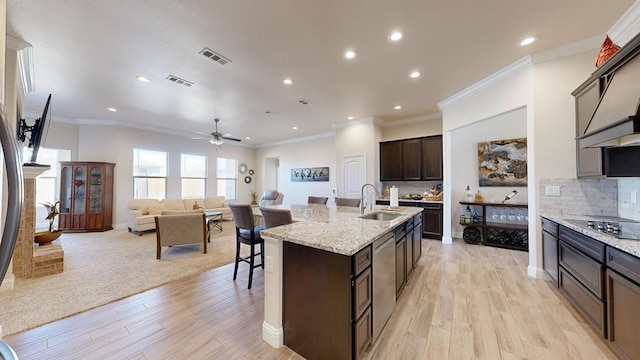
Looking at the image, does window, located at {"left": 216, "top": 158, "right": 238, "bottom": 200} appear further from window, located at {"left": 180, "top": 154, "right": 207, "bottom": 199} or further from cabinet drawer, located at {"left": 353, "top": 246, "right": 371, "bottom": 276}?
cabinet drawer, located at {"left": 353, "top": 246, "right": 371, "bottom": 276}

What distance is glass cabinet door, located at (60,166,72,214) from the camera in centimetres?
587

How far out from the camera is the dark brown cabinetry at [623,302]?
1.59 metres

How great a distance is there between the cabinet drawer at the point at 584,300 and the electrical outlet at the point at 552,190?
95cm

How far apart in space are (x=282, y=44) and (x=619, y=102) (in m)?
3.19

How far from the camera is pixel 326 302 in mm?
1684

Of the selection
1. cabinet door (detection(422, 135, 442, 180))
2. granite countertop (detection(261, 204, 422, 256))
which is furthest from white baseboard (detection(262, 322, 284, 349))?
cabinet door (detection(422, 135, 442, 180))

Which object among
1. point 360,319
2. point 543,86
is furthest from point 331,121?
point 360,319

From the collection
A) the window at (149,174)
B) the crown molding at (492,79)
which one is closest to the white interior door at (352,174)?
the crown molding at (492,79)

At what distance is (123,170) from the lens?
652cm

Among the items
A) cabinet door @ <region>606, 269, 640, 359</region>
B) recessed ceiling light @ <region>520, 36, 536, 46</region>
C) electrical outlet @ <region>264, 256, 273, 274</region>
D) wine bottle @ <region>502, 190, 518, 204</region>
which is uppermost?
recessed ceiling light @ <region>520, 36, 536, 46</region>

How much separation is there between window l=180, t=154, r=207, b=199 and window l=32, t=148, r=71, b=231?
9.02 ft

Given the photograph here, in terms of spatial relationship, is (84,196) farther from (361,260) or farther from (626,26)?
(626,26)

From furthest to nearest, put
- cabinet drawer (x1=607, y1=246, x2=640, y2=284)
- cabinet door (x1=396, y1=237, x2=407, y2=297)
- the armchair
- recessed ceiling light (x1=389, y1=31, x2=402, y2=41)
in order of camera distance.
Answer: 1. the armchair
2. recessed ceiling light (x1=389, y1=31, x2=402, y2=41)
3. cabinet door (x1=396, y1=237, x2=407, y2=297)
4. cabinet drawer (x1=607, y1=246, x2=640, y2=284)

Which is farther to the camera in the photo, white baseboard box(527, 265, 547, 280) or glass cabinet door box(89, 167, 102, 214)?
glass cabinet door box(89, 167, 102, 214)
